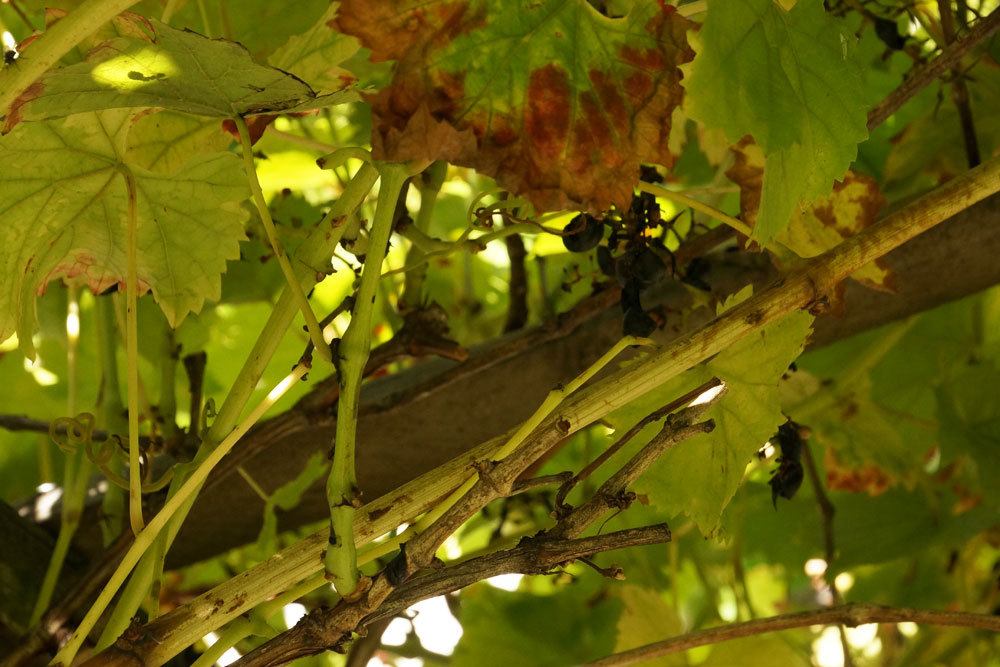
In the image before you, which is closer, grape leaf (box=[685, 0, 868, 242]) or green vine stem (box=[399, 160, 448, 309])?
grape leaf (box=[685, 0, 868, 242])

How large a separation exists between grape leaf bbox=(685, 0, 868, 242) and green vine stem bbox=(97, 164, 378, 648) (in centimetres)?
19

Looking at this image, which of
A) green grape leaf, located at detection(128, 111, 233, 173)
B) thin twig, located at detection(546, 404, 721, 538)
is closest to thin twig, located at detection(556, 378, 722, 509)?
thin twig, located at detection(546, 404, 721, 538)

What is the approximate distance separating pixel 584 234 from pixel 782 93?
0.70ft

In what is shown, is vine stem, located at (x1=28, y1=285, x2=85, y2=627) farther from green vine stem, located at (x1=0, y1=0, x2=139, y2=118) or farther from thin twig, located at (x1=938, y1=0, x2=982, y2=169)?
thin twig, located at (x1=938, y1=0, x2=982, y2=169)

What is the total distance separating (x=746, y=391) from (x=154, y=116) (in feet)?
1.47

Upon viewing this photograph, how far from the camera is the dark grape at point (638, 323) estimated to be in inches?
29.9

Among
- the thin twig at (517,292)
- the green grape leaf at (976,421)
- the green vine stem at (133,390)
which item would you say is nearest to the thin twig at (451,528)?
the green vine stem at (133,390)

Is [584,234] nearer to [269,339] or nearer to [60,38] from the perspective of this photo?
[269,339]

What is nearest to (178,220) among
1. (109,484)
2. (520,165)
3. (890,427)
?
(520,165)

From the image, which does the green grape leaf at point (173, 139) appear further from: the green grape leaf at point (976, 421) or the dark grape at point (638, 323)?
the green grape leaf at point (976, 421)

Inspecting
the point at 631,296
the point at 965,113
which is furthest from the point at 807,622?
the point at 965,113

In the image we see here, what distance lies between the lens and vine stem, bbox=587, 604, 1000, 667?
0.72 metres

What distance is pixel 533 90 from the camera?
0.57 meters

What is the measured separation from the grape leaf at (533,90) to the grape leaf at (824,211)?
0.14m
